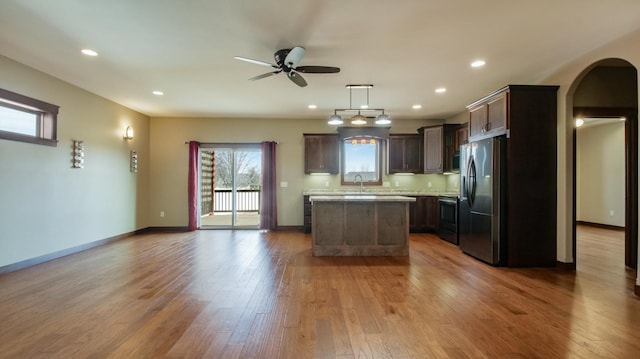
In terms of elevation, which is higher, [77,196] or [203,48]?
[203,48]

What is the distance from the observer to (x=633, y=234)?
4254mm

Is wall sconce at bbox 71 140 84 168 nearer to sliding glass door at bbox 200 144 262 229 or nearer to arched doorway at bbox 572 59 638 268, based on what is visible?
sliding glass door at bbox 200 144 262 229

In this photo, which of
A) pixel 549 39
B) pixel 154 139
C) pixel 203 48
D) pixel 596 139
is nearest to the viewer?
pixel 549 39

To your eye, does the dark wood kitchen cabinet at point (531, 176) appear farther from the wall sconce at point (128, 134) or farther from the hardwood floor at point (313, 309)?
the wall sconce at point (128, 134)

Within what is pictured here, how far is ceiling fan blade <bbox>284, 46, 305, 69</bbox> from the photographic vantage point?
325 cm

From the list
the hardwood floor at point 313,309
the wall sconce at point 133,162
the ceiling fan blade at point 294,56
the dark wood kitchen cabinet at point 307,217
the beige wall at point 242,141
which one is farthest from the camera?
the beige wall at point 242,141

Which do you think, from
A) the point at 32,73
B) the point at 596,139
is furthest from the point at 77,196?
the point at 596,139

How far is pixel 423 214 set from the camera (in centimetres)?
709

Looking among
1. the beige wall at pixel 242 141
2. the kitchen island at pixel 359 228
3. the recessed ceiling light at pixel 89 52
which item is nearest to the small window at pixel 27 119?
the recessed ceiling light at pixel 89 52

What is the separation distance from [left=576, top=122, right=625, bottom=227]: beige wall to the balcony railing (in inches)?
354

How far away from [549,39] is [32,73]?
6600mm

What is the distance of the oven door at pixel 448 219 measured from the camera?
19.3 feet

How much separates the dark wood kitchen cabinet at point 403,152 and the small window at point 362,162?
32 cm

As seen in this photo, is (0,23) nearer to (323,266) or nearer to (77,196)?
(77,196)
